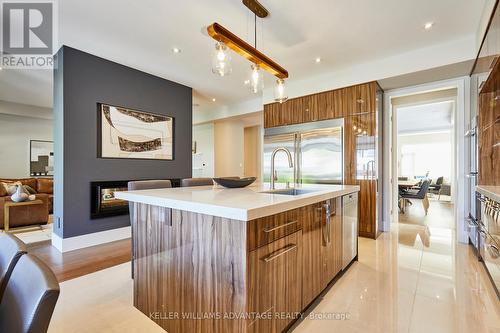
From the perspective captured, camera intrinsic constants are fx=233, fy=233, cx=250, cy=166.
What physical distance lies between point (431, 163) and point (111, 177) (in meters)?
12.4

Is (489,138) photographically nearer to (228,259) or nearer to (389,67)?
(389,67)

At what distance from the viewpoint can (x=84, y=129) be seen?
131 inches

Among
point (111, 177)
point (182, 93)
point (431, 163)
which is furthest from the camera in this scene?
point (431, 163)

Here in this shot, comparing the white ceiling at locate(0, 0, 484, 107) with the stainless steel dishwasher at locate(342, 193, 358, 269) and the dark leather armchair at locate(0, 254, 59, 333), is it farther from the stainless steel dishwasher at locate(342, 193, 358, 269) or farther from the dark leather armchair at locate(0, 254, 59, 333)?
the dark leather armchair at locate(0, 254, 59, 333)

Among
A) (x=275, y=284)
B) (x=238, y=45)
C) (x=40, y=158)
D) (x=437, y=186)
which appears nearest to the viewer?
(x=275, y=284)

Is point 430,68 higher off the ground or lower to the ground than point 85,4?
lower

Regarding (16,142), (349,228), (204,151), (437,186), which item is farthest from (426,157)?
(16,142)

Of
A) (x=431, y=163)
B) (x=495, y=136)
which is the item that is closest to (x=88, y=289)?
(x=495, y=136)

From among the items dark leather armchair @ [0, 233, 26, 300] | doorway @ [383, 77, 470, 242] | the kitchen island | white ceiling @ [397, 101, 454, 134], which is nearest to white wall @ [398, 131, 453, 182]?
doorway @ [383, 77, 470, 242]

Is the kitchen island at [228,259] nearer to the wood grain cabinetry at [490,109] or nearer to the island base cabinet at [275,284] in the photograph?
the island base cabinet at [275,284]

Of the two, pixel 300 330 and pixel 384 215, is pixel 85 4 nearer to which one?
pixel 300 330

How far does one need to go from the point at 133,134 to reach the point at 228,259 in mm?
3460

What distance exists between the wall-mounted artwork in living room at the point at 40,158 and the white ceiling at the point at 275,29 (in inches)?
198

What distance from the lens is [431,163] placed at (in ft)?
34.5
